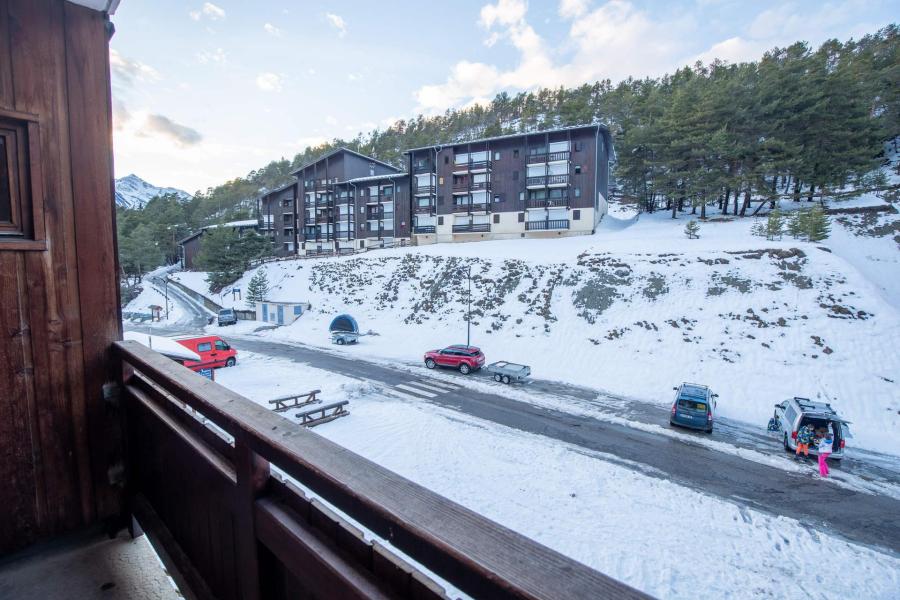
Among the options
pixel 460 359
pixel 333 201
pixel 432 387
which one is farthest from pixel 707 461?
pixel 333 201

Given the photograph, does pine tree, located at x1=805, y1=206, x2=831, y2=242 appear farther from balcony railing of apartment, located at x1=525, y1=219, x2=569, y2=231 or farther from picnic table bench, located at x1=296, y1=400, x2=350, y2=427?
picnic table bench, located at x1=296, y1=400, x2=350, y2=427

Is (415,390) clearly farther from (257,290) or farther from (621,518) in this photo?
(257,290)

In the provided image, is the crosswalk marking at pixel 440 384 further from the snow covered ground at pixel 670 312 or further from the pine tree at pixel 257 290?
the pine tree at pixel 257 290

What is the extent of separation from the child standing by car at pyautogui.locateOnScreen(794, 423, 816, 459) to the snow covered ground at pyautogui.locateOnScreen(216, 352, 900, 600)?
408cm

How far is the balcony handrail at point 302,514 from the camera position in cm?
78

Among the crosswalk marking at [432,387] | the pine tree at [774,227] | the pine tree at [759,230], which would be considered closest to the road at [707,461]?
the crosswalk marking at [432,387]

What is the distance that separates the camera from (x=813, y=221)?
25.6 meters

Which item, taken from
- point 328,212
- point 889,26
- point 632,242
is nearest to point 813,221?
point 632,242

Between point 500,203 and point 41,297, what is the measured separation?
4224 centimetres

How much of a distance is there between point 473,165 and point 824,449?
38315 mm

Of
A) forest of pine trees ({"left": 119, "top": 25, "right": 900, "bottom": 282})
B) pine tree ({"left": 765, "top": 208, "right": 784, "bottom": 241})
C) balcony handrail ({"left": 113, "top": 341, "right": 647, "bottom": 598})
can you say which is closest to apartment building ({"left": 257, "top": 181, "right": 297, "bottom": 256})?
forest of pine trees ({"left": 119, "top": 25, "right": 900, "bottom": 282})

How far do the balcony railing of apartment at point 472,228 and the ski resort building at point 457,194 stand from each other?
0.11 m

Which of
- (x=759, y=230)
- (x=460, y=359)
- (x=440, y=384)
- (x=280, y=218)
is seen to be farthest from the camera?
(x=280, y=218)

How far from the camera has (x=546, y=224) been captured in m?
40.6
